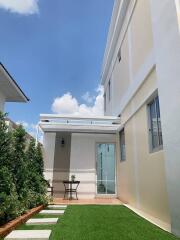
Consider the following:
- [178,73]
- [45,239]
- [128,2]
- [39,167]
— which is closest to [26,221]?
[45,239]

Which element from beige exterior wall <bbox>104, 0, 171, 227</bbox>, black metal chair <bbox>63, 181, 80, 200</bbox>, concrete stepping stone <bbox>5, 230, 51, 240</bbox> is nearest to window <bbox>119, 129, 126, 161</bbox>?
beige exterior wall <bbox>104, 0, 171, 227</bbox>

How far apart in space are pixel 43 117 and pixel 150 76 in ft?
19.7

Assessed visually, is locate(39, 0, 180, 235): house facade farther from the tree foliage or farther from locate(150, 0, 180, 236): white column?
the tree foliage

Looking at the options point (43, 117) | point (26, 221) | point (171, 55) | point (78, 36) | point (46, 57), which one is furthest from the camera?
point (46, 57)

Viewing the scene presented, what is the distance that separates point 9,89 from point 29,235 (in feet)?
18.1

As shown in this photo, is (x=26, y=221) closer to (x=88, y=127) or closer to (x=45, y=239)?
(x=45, y=239)

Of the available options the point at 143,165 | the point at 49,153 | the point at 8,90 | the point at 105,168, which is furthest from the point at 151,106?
the point at 49,153

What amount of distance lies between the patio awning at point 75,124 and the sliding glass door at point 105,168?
1103mm

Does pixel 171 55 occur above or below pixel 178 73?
above

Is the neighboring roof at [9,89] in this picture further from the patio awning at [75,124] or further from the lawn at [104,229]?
the lawn at [104,229]

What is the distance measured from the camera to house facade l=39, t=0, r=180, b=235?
384 centimetres

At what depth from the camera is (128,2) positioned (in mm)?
8156

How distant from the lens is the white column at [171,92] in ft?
11.7

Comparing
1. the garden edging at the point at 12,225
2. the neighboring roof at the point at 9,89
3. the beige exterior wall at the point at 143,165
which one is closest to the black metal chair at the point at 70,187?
the beige exterior wall at the point at 143,165
